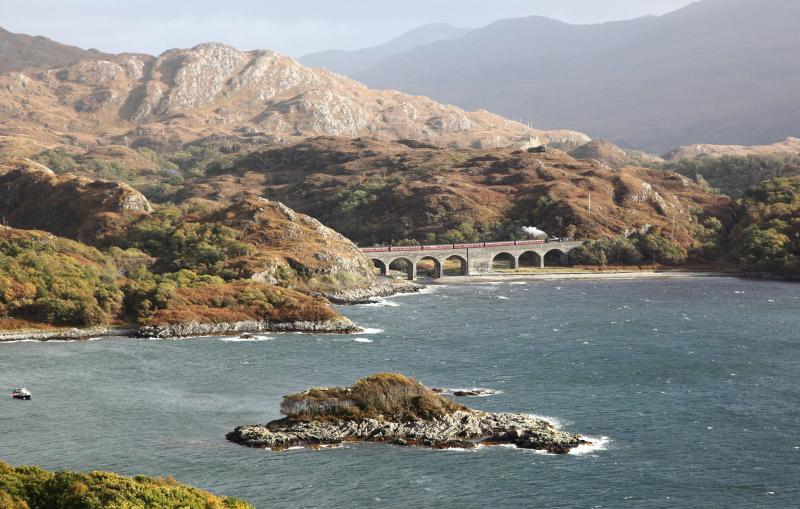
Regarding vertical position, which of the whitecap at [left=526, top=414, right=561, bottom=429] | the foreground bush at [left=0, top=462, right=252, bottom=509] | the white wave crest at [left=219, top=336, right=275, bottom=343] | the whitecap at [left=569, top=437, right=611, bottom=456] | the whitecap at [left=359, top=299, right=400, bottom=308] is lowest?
the whitecap at [left=569, top=437, right=611, bottom=456]

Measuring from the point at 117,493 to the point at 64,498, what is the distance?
11.2ft

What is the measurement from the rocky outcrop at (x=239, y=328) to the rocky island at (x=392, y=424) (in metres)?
53.9

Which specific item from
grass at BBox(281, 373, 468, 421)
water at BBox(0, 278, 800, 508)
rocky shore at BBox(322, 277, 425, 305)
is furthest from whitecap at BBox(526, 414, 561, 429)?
rocky shore at BBox(322, 277, 425, 305)

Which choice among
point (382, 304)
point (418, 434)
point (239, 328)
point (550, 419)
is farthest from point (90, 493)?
point (382, 304)

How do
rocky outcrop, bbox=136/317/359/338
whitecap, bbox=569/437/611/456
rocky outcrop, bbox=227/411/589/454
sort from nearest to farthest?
1. whitecap, bbox=569/437/611/456
2. rocky outcrop, bbox=227/411/589/454
3. rocky outcrop, bbox=136/317/359/338

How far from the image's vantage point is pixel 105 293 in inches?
5871

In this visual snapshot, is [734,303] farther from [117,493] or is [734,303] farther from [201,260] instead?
[117,493]

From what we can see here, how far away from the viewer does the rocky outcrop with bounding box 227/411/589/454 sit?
86.1m

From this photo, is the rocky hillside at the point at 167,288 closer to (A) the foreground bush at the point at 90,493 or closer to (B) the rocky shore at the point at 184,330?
(B) the rocky shore at the point at 184,330

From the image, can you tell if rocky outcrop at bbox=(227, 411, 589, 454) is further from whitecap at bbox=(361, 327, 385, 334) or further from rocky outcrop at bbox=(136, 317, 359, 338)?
whitecap at bbox=(361, 327, 385, 334)

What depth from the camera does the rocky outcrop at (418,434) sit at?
86.1m

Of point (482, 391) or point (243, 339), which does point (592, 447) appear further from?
point (243, 339)

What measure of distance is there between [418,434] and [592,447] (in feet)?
52.4

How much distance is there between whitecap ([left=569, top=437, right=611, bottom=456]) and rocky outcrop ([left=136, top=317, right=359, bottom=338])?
65319 millimetres
